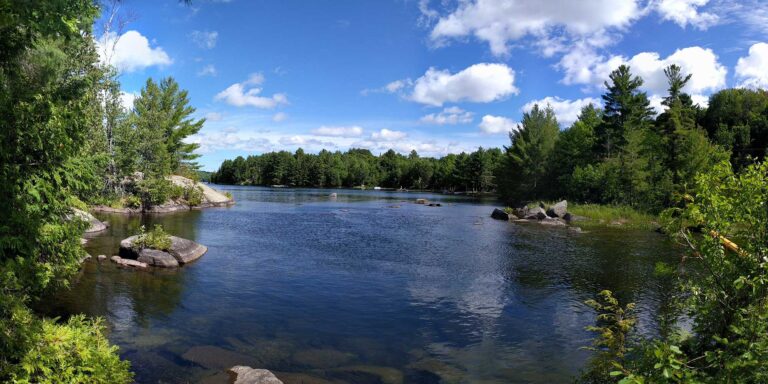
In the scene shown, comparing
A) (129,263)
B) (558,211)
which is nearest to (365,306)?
(129,263)

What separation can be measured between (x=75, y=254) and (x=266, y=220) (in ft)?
111

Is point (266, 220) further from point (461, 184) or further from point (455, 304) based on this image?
point (461, 184)

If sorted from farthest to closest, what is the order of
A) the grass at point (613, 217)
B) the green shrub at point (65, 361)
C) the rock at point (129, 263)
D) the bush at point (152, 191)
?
1. the bush at point (152, 191)
2. the grass at point (613, 217)
3. the rock at point (129, 263)
4. the green shrub at point (65, 361)

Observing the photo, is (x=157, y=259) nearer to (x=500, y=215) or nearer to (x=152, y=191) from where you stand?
(x=152, y=191)

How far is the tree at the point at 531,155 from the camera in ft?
259

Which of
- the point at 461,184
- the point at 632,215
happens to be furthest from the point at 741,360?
the point at 461,184

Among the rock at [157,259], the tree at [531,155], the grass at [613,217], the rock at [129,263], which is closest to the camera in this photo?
the rock at [129,263]

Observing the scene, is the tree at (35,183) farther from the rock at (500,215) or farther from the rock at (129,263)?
the rock at (500,215)

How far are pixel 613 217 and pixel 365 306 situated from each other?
4126 centimetres

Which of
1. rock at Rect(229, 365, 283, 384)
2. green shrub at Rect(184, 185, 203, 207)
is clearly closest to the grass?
rock at Rect(229, 365, 283, 384)

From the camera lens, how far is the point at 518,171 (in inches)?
3366

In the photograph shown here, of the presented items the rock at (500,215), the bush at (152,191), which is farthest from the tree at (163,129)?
the rock at (500,215)

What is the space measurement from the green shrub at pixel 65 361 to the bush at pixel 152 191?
4697cm

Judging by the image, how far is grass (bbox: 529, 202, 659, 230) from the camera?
150 ft
